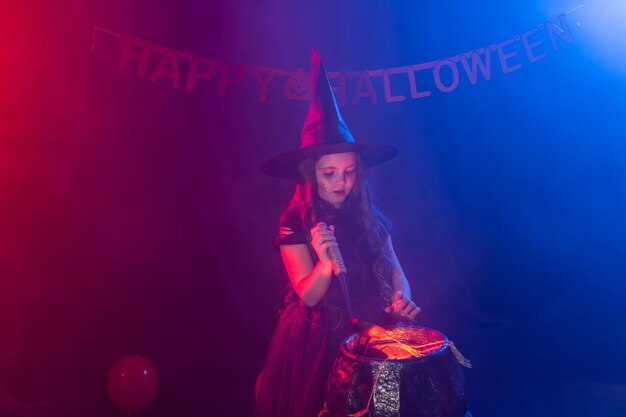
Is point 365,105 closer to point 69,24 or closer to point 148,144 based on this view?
point 148,144

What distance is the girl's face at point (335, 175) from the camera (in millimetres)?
2297

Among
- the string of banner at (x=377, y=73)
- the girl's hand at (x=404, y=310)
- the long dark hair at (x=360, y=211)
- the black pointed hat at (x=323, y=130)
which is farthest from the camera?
the string of banner at (x=377, y=73)

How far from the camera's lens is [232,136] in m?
3.06

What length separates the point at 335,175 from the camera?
7.57ft

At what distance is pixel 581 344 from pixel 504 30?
2.53 m

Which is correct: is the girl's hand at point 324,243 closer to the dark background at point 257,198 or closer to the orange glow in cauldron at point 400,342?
the orange glow in cauldron at point 400,342

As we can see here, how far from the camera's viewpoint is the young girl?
75.7 inches

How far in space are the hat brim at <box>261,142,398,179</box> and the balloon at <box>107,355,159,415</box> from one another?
4.73 feet

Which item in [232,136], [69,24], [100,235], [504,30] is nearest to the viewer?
[69,24]

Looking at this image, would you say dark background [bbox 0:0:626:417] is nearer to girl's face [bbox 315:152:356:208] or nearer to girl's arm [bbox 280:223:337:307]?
girl's face [bbox 315:152:356:208]

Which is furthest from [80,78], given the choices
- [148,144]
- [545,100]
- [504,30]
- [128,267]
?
[545,100]

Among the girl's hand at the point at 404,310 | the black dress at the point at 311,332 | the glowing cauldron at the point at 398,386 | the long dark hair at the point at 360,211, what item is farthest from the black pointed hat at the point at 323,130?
the glowing cauldron at the point at 398,386

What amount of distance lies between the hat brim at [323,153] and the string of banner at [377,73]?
34.1 inches

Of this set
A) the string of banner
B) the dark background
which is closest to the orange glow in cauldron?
the dark background
